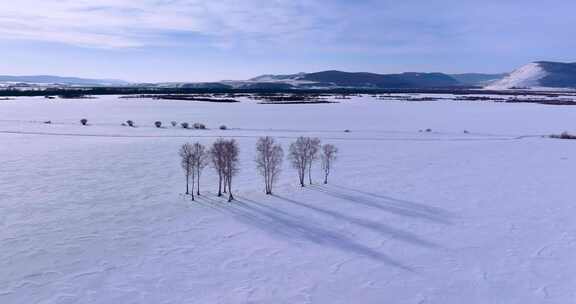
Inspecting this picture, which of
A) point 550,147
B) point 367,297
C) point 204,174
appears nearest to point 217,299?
point 367,297

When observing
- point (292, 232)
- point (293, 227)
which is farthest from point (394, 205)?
point (292, 232)

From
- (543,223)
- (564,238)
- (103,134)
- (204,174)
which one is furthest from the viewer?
(103,134)

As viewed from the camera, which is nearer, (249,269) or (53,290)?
(53,290)

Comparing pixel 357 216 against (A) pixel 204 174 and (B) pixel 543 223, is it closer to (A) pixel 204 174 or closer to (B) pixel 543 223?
(B) pixel 543 223

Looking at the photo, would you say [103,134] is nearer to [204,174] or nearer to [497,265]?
[204,174]

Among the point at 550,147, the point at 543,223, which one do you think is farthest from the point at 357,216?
the point at 550,147

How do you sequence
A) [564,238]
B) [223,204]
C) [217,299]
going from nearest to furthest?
[217,299]
[564,238]
[223,204]

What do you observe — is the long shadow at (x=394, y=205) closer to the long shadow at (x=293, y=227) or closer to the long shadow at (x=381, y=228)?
the long shadow at (x=381, y=228)
